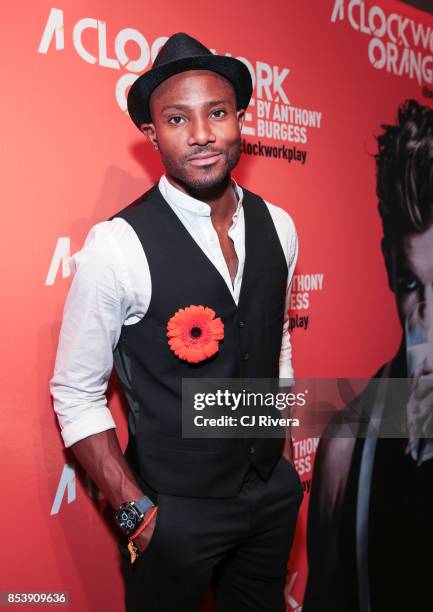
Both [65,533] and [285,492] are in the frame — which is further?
[65,533]

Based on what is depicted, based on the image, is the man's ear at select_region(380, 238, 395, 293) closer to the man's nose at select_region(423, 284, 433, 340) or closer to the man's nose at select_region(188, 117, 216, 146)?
the man's nose at select_region(423, 284, 433, 340)

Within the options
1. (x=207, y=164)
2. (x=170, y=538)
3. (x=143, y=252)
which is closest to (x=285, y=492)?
(x=170, y=538)

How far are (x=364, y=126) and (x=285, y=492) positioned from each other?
1.51 meters

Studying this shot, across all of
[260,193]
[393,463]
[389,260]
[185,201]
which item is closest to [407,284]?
[389,260]

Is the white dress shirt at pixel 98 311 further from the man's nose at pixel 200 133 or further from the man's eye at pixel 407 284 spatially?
the man's eye at pixel 407 284

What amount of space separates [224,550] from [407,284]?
4.96ft

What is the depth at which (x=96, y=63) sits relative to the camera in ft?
4.93

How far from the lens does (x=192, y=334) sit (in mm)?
1241

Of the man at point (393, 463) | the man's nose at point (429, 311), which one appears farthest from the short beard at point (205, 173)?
the man's nose at point (429, 311)

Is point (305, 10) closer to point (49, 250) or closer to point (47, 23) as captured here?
point (47, 23)

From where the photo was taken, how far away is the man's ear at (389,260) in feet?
7.62

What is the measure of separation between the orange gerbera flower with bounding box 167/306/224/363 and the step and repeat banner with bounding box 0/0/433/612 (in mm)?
424

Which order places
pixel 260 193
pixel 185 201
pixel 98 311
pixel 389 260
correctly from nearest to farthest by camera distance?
pixel 98 311 → pixel 185 201 → pixel 260 193 → pixel 389 260

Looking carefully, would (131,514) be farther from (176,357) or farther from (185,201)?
(185,201)
